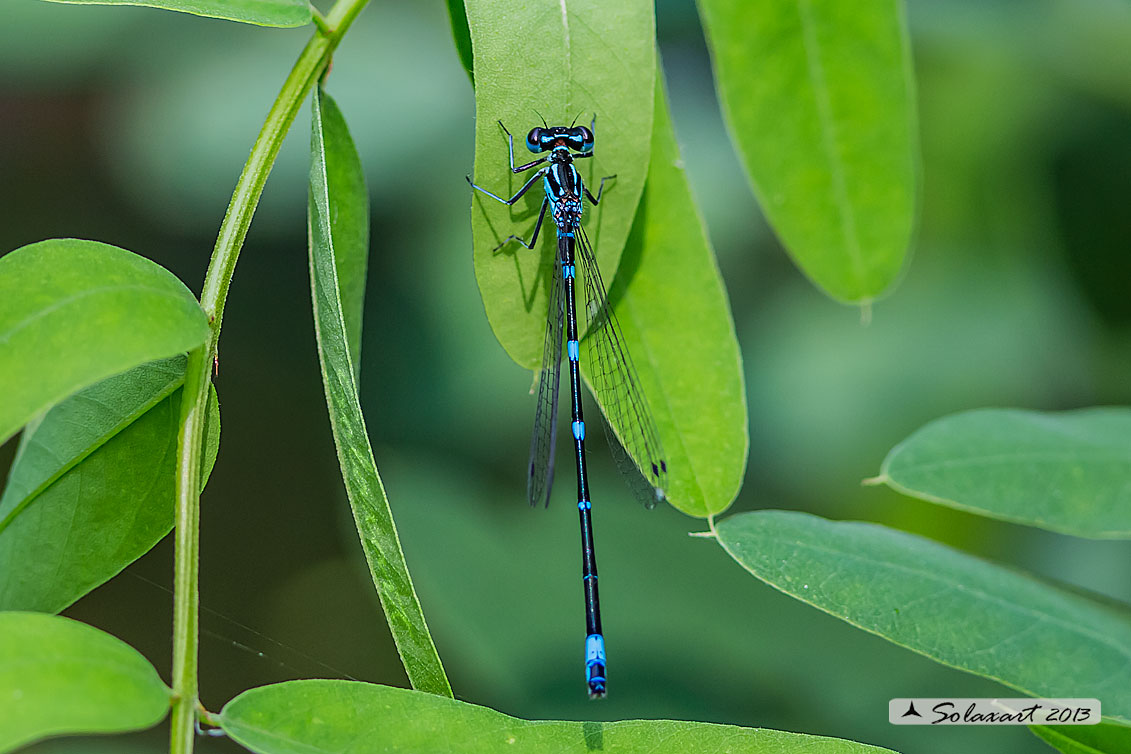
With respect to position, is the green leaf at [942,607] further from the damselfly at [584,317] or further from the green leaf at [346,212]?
the green leaf at [346,212]

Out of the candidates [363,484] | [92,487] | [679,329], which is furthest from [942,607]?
[92,487]

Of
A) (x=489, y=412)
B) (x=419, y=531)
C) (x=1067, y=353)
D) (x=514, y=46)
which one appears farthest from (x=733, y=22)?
(x=1067, y=353)

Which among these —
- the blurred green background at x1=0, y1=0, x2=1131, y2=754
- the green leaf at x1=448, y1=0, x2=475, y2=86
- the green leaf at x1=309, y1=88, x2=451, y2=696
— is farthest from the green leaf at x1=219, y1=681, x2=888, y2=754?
the blurred green background at x1=0, y1=0, x2=1131, y2=754

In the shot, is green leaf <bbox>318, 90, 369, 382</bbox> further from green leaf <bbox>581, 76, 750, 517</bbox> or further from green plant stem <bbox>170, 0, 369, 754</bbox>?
green leaf <bbox>581, 76, 750, 517</bbox>

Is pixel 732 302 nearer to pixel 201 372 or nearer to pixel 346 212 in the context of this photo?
pixel 346 212

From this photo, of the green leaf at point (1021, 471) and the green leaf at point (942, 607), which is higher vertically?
the green leaf at point (1021, 471)

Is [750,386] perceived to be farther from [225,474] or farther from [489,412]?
[225,474]

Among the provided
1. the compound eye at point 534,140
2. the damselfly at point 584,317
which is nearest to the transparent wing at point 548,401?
the damselfly at point 584,317
